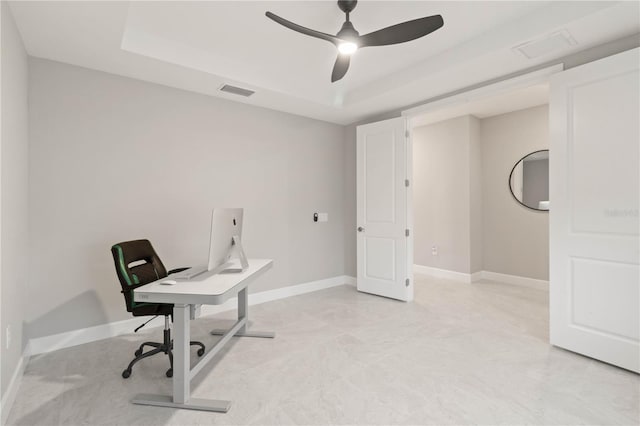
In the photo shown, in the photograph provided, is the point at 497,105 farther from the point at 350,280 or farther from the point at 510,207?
the point at 350,280

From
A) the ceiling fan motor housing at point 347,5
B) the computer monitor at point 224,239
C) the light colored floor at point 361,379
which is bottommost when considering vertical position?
the light colored floor at point 361,379

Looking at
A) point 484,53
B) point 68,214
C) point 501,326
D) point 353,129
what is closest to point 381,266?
point 501,326

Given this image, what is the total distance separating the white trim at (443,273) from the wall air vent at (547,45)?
3.42 metres

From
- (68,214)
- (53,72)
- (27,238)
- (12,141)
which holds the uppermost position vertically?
(53,72)

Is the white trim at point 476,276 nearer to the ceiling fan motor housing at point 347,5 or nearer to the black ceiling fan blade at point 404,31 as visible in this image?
the black ceiling fan blade at point 404,31

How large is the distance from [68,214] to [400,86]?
137 inches

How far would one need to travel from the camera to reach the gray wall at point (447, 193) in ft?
17.2

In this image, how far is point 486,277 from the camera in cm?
541

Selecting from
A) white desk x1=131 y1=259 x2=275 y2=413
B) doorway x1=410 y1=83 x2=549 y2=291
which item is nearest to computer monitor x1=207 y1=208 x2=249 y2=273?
white desk x1=131 y1=259 x2=275 y2=413

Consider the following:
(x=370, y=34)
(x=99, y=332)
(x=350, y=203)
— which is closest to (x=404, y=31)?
(x=370, y=34)

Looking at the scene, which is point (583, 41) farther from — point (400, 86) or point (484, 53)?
point (400, 86)

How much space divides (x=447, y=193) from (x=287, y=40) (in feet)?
12.3

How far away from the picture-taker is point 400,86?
3.53m

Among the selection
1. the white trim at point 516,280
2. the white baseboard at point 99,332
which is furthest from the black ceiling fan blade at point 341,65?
the white trim at point 516,280
